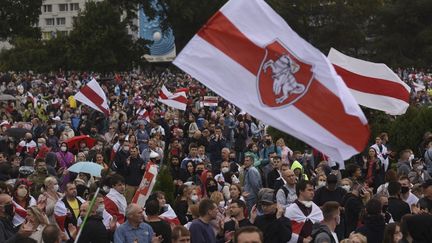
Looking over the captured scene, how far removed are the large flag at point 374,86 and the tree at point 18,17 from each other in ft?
178

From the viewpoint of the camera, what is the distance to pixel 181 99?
27641mm

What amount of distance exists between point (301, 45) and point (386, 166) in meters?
12.0

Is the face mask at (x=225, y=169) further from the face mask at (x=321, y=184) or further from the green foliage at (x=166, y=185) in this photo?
the face mask at (x=321, y=184)

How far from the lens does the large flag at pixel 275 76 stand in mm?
7293

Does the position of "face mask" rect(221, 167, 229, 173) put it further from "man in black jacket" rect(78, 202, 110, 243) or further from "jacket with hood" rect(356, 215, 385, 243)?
"man in black jacket" rect(78, 202, 110, 243)

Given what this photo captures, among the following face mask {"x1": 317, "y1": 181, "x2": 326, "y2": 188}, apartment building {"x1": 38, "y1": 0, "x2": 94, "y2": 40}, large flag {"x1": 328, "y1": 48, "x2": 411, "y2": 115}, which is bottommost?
apartment building {"x1": 38, "y1": 0, "x2": 94, "y2": 40}

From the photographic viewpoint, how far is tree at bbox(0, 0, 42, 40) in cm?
6531

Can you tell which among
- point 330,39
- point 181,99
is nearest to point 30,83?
point 181,99

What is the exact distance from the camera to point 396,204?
12.2 m

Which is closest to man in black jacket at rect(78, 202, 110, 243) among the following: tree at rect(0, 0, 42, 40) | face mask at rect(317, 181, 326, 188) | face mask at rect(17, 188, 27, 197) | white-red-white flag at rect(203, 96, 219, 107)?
face mask at rect(17, 188, 27, 197)

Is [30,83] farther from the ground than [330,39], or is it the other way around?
[30,83]

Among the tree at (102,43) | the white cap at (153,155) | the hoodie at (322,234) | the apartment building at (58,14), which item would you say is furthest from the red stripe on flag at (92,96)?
the apartment building at (58,14)

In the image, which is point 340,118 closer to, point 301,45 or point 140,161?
point 301,45

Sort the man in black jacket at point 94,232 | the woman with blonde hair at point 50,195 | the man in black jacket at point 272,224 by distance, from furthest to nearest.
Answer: the woman with blonde hair at point 50,195 → the man in black jacket at point 94,232 → the man in black jacket at point 272,224
